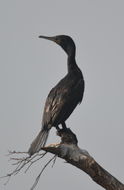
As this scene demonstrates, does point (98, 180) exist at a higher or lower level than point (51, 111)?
lower

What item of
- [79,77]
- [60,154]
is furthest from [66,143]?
[79,77]

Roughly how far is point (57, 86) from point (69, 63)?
833 mm

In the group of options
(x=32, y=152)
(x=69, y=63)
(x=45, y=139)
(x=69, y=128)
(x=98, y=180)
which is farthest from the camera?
(x=69, y=63)

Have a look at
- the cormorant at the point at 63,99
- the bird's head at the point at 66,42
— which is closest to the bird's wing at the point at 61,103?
the cormorant at the point at 63,99

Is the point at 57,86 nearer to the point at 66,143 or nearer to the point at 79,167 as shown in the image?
the point at 66,143

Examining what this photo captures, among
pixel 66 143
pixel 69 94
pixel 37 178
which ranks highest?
pixel 69 94

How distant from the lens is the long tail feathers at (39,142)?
36.0 ft

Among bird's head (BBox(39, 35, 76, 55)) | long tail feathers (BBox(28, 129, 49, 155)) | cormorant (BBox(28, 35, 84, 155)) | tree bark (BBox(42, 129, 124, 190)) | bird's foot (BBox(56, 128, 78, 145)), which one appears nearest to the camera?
tree bark (BBox(42, 129, 124, 190))

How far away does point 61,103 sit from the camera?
1234 centimetres

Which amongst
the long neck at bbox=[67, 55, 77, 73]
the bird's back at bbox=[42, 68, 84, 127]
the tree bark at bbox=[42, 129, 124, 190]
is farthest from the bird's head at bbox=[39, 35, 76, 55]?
the tree bark at bbox=[42, 129, 124, 190]

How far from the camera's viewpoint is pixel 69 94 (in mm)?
12531

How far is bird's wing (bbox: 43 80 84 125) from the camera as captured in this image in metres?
12.2

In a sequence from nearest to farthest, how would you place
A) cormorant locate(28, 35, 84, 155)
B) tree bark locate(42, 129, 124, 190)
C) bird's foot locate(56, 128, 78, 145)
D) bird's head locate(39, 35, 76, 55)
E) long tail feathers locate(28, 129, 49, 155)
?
1. tree bark locate(42, 129, 124, 190)
2. long tail feathers locate(28, 129, 49, 155)
3. bird's foot locate(56, 128, 78, 145)
4. cormorant locate(28, 35, 84, 155)
5. bird's head locate(39, 35, 76, 55)

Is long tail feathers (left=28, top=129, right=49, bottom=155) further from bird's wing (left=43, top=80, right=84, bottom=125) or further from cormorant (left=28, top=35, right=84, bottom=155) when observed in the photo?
bird's wing (left=43, top=80, right=84, bottom=125)
